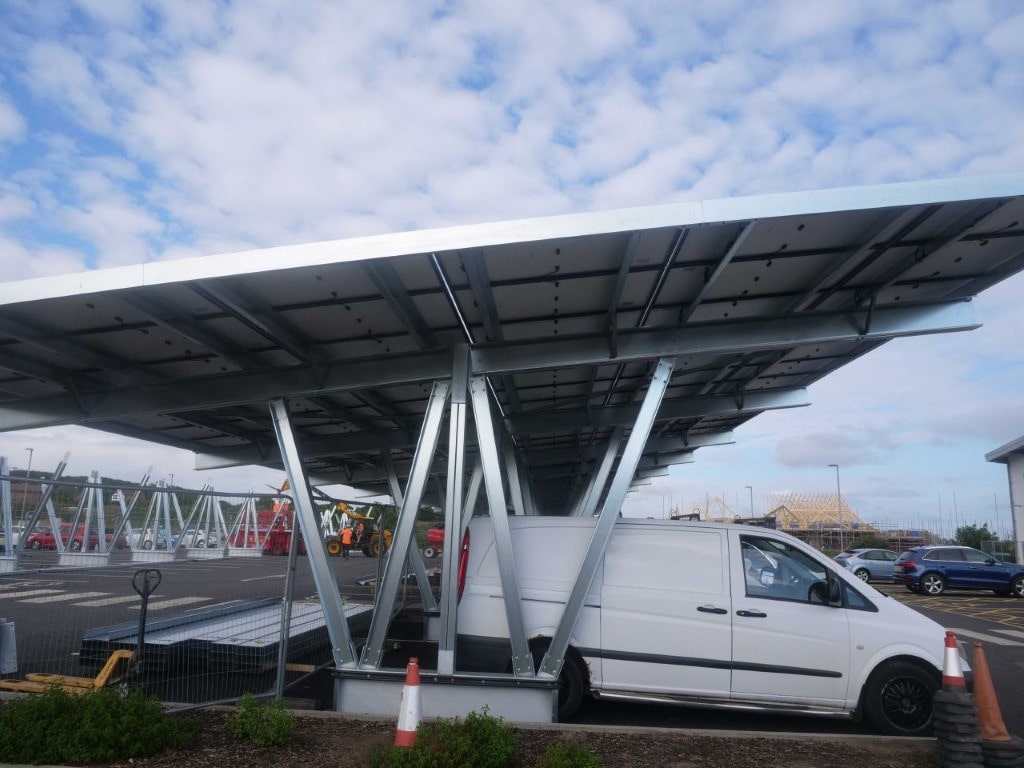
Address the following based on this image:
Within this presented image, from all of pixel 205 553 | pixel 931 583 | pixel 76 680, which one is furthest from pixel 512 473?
pixel 931 583

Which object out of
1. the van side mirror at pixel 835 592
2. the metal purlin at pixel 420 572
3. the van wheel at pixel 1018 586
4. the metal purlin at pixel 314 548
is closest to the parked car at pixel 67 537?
the metal purlin at pixel 314 548

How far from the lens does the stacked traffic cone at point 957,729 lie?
5.08 meters

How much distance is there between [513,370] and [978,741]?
4.55 m

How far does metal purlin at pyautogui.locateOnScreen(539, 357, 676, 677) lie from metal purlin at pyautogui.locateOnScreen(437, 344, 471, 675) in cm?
85

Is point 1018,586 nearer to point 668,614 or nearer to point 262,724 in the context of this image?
point 668,614

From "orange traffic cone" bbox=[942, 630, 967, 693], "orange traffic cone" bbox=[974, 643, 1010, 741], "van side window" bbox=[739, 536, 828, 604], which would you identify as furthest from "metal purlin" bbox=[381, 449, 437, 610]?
"orange traffic cone" bbox=[974, 643, 1010, 741]

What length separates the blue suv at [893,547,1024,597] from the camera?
23.2 meters

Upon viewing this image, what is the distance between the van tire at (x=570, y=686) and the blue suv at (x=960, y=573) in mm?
20444

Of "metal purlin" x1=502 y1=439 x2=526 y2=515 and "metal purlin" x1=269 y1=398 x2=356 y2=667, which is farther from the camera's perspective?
"metal purlin" x1=502 y1=439 x2=526 y2=515

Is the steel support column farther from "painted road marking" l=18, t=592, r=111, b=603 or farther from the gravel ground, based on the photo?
"painted road marking" l=18, t=592, r=111, b=603

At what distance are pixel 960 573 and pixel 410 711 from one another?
23462 mm

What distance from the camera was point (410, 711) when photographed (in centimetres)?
491

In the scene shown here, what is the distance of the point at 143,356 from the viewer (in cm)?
745

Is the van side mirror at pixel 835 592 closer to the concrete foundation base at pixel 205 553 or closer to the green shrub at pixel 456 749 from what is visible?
the green shrub at pixel 456 749
